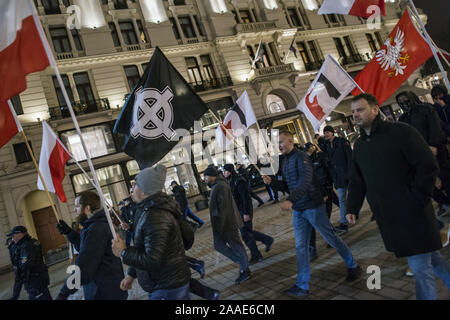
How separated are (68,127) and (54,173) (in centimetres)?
1297

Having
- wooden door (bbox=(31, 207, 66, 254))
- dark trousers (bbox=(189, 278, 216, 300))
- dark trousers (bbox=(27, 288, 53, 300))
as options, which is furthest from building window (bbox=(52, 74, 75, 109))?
dark trousers (bbox=(189, 278, 216, 300))

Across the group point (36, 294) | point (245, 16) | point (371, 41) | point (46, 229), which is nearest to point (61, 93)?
point (46, 229)

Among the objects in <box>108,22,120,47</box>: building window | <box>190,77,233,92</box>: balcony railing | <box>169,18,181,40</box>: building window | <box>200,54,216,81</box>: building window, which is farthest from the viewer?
<box>200,54,216,81</box>: building window

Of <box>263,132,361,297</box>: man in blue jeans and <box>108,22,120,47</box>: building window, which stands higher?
<box>108,22,120,47</box>: building window

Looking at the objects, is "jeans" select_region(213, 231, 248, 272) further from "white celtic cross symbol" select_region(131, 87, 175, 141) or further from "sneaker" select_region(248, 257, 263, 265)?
"white celtic cross symbol" select_region(131, 87, 175, 141)

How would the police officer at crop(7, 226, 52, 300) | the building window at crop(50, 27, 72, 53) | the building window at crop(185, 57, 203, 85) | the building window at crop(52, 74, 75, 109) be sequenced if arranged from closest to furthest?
the police officer at crop(7, 226, 52, 300), the building window at crop(52, 74, 75, 109), the building window at crop(50, 27, 72, 53), the building window at crop(185, 57, 203, 85)

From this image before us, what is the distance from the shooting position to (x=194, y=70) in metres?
20.9

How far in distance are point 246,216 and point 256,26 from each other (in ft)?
68.5

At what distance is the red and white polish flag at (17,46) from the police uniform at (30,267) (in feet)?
9.79

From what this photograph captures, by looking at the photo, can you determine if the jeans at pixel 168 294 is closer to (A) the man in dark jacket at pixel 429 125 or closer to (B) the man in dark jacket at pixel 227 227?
(B) the man in dark jacket at pixel 227 227

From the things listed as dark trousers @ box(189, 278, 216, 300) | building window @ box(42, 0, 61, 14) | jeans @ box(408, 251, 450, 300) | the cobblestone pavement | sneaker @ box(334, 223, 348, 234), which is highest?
building window @ box(42, 0, 61, 14)

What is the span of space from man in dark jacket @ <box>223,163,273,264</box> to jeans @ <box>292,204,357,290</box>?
1.81 meters

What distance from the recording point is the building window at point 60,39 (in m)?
17.4

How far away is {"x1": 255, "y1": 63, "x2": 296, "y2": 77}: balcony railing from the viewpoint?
70.0 feet
